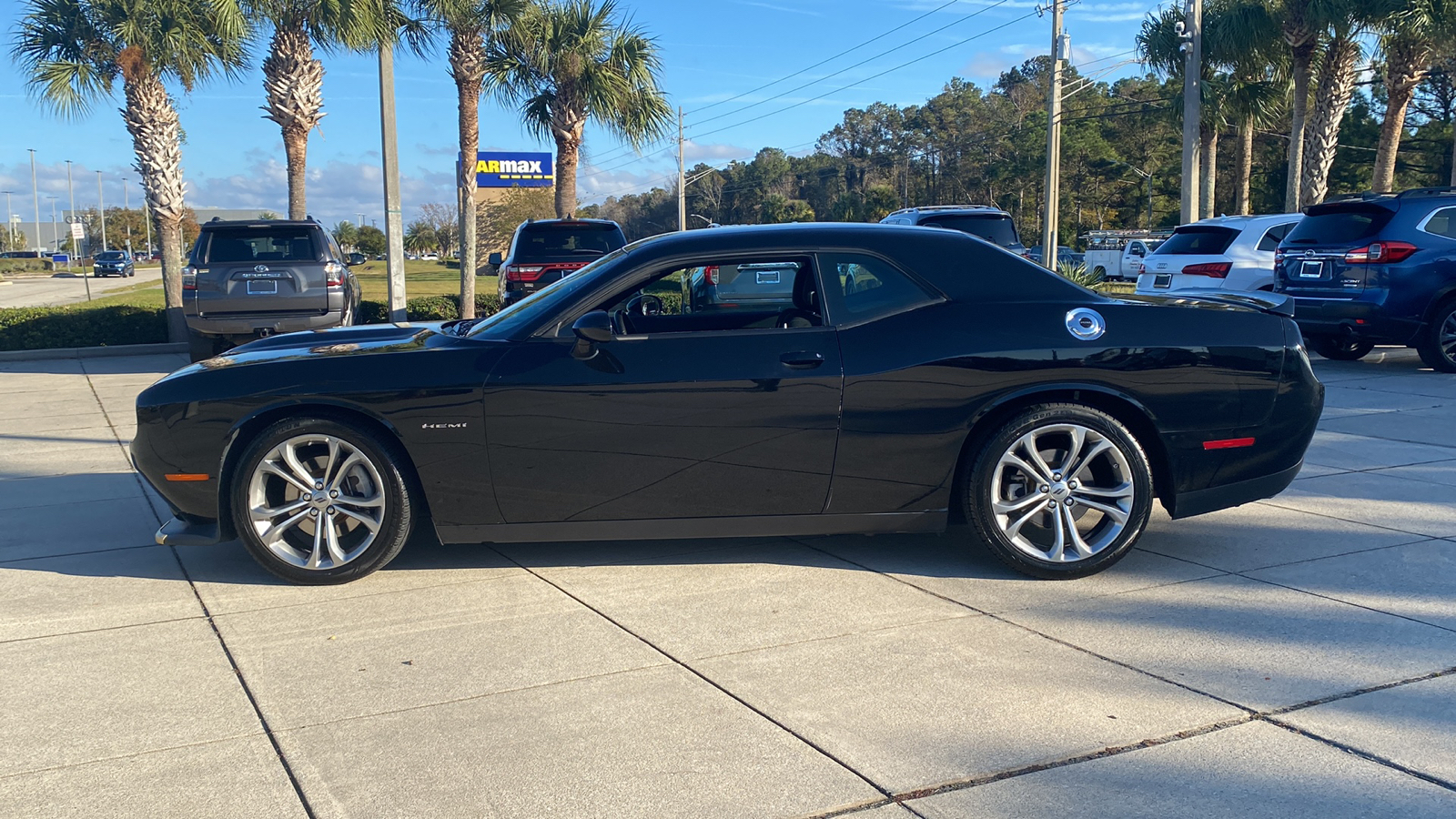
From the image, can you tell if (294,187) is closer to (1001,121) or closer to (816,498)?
(816,498)

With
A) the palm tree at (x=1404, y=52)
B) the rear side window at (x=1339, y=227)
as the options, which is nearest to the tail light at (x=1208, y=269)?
the rear side window at (x=1339, y=227)

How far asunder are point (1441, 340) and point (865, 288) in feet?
28.4

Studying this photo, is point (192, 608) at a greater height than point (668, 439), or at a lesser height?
lesser

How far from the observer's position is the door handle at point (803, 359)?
473cm

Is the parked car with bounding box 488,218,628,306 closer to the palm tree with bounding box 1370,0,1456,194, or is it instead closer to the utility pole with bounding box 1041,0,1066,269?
the utility pole with bounding box 1041,0,1066,269

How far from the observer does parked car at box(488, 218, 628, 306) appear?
14242 millimetres

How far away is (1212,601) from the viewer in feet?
15.0

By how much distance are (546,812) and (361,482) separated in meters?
2.30

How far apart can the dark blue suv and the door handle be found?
330 inches

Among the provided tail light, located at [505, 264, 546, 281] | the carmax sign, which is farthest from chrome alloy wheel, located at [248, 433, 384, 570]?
the carmax sign

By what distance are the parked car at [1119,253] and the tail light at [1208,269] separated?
16.6 ft

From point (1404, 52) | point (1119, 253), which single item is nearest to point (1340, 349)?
point (1404, 52)

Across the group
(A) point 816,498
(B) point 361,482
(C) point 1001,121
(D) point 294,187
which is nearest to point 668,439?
(A) point 816,498

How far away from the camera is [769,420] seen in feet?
15.4
